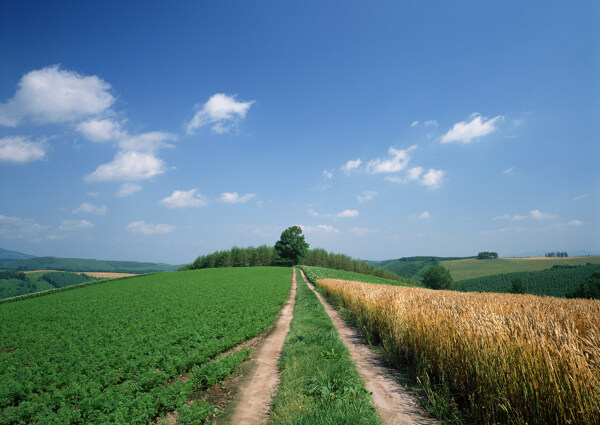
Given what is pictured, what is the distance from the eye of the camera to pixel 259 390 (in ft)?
20.0

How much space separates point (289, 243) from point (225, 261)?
24415 millimetres

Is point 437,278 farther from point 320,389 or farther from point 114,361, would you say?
point 114,361

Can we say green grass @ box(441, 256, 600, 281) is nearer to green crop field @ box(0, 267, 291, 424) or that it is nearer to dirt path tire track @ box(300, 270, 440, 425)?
dirt path tire track @ box(300, 270, 440, 425)

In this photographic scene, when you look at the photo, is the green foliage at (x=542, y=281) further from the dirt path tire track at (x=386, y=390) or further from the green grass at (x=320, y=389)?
the green grass at (x=320, y=389)

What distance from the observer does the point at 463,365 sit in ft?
15.4

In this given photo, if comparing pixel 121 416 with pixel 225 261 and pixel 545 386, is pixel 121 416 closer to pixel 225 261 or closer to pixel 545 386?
pixel 545 386

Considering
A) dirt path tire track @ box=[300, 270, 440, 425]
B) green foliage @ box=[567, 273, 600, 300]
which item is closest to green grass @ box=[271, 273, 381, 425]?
dirt path tire track @ box=[300, 270, 440, 425]

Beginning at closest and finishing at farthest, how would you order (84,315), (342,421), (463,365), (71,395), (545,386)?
1. (545,386)
2. (342,421)
3. (463,365)
4. (71,395)
5. (84,315)

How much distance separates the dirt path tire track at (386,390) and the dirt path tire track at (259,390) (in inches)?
90.5

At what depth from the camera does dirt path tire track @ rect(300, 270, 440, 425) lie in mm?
4336

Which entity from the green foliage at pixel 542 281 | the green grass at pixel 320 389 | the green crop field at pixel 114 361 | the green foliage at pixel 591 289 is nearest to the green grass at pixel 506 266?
the green foliage at pixel 542 281

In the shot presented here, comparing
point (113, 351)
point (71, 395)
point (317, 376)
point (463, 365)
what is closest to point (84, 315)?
point (113, 351)

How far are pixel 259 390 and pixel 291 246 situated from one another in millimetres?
77327

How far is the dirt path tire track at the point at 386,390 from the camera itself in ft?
14.2
